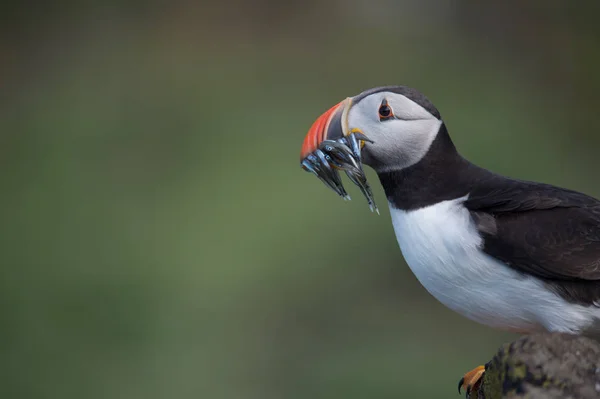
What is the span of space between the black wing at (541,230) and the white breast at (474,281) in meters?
0.03

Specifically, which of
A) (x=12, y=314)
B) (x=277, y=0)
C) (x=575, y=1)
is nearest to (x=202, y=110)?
(x=277, y=0)

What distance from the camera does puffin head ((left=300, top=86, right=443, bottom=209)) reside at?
88.6 inches

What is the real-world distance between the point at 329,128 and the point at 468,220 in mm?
424

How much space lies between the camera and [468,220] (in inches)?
86.7

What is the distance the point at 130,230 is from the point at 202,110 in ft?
5.72

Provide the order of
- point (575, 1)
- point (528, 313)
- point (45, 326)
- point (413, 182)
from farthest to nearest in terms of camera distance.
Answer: point (575, 1)
point (45, 326)
point (413, 182)
point (528, 313)

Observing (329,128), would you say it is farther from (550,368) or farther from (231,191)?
(231,191)

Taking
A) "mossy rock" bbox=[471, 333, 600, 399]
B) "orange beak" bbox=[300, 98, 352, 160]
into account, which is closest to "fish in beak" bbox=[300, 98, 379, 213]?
"orange beak" bbox=[300, 98, 352, 160]

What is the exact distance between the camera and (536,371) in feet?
6.28

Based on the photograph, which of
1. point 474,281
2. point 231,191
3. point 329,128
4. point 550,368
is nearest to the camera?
point 550,368

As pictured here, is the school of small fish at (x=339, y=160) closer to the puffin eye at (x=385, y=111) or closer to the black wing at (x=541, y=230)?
the puffin eye at (x=385, y=111)

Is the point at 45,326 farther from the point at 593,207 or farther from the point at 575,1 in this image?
the point at 575,1

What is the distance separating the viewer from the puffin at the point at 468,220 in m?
2.12

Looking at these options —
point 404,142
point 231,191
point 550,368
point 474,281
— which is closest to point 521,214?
point 474,281
